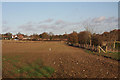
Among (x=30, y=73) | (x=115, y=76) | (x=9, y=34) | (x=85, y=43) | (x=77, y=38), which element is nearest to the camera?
(x=115, y=76)

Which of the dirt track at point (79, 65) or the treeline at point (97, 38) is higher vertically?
the treeline at point (97, 38)

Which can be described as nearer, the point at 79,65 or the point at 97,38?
the point at 79,65

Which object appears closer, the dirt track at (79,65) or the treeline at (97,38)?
the dirt track at (79,65)

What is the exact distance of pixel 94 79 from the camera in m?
6.73

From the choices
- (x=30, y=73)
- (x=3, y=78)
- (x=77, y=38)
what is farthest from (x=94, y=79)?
(x=77, y=38)

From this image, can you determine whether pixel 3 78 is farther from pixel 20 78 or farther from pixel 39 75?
pixel 39 75

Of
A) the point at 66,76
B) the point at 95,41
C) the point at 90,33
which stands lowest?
the point at 66,76

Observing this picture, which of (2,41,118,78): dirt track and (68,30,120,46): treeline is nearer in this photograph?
(2,41,118,78): dirt track

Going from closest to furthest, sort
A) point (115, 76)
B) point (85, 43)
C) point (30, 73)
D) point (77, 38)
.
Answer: point (115, 76) → point (30, 73) → point (85, 43) → point (77, 38)

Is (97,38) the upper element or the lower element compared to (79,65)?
upper

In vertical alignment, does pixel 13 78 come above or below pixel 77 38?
below

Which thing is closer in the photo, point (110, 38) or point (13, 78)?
point (13, 78)

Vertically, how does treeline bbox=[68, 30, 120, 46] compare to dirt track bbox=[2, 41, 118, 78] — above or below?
above

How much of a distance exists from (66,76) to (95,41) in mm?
18057
